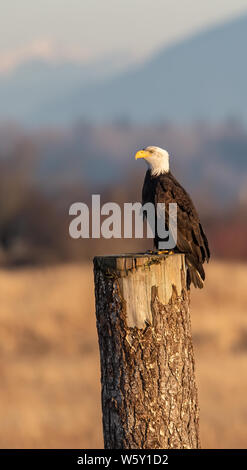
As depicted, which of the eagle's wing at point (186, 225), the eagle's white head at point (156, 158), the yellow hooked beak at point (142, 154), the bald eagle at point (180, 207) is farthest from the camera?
the eagle's white head at point (156, 158)

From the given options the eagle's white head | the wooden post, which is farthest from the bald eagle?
the wooden post

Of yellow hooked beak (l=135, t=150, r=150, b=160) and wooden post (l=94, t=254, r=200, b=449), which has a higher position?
yellow hooked beak (l=135, t=150, r=150, b=160)

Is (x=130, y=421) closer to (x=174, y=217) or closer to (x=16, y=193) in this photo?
(x=174, y=217)

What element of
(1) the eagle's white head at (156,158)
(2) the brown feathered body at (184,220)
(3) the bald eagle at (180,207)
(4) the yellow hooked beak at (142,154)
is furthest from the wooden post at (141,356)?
(1) the eagle's white head at (156,158)

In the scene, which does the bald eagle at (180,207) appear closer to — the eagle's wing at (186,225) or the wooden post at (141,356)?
the eagle's wing at (186,225)

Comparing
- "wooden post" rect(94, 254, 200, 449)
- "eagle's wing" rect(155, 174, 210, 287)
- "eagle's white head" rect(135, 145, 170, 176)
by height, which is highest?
"eagle's white head" rect(135, 145, 170, 176)

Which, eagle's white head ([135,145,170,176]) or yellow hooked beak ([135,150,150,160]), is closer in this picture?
yellow hooked beak ([135,150,150,160])

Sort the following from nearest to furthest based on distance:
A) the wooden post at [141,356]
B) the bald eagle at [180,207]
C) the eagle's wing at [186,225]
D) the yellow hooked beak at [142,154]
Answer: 1. the wooden post at [141,356]
2. the bald eagle at [180,207]
3. the eagle's wing at [186,225]
4. the yellow hooked beak at [142,154]

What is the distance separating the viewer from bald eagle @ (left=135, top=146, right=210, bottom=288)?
280 inches

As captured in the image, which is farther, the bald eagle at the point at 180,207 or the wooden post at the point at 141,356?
the bald eagle at the point at 180,207

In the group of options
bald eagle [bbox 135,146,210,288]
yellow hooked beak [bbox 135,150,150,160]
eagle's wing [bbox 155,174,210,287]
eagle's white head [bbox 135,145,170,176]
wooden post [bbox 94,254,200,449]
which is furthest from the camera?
eagle's white head [bbox 135,145,170,176]

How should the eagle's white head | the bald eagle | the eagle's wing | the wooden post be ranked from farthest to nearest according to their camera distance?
the eagle's white head → the eagle's wing → the bald eagle → the wooden post

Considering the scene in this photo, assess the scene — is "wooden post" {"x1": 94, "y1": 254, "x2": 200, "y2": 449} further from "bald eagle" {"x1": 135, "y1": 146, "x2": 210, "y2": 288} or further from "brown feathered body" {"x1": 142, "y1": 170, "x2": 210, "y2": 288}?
Answer: "brown feathered body" {"x1": 142, "y1": 170, "x2": 210, "y2": 288}

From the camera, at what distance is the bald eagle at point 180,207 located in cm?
712
